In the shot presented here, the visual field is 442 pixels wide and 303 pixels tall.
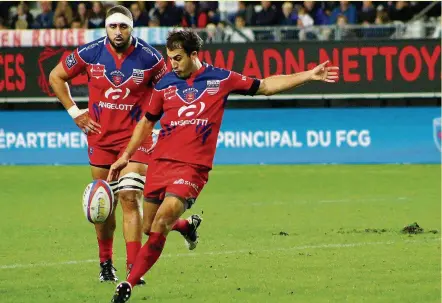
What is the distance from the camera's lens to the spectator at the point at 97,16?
75.7ft

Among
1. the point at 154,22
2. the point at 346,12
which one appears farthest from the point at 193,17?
the point at 346,12

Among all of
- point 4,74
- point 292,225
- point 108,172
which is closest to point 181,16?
point 4,74

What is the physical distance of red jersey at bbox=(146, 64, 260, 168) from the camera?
9.27 metres

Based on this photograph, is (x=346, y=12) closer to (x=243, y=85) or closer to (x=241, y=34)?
(x=241, y=34)

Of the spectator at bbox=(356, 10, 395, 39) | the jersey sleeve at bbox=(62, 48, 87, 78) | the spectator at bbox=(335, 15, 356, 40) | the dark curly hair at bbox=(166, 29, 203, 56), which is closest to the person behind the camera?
the dark curly hair at bbox=(166, 29, 203, 56)

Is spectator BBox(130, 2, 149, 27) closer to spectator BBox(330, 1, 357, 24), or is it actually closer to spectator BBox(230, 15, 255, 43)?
spectator BBox(230, 15, 255, 43)

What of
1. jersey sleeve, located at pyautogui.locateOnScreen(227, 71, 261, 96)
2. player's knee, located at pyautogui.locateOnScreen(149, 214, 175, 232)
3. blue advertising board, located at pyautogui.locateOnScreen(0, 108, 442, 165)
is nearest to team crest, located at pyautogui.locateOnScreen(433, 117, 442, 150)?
blue advertising board, located at pyautogui.locateOnScreen(0, 108, 442, 165)

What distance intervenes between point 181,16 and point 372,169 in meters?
4.83

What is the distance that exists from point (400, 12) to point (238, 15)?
10.00 ft

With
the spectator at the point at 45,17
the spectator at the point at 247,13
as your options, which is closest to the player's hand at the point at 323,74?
the spectator at the point at 247,13

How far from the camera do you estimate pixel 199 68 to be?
9.42 metres

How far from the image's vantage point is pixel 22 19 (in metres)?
23.5

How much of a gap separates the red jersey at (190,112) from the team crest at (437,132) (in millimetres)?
12423

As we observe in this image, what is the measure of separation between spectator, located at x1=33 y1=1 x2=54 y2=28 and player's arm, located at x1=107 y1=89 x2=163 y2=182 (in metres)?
14.3
